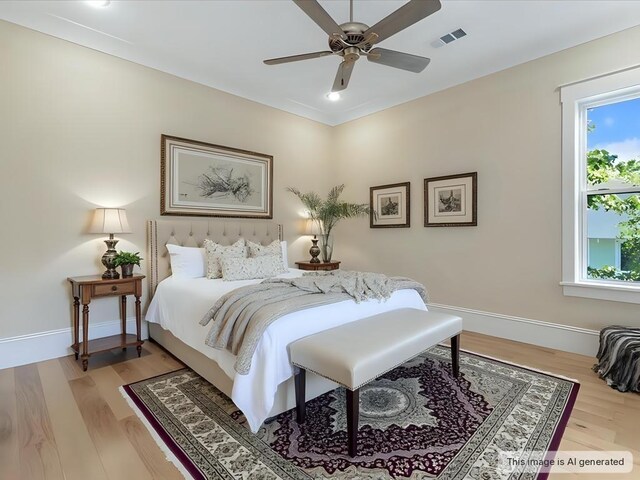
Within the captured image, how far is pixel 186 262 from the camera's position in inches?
138

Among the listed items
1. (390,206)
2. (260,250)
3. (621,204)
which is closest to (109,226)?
(260,250)

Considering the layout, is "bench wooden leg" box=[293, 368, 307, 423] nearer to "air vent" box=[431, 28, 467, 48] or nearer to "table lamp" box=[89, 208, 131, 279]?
"table lamp" box=[89, 208, 131, 279]

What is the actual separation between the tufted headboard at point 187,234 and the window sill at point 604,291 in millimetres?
3466

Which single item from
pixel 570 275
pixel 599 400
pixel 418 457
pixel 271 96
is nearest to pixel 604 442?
pixel 599 400

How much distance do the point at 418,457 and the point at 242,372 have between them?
3.40 ft

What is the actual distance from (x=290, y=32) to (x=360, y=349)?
2913mm

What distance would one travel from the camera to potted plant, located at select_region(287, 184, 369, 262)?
5.00 meters

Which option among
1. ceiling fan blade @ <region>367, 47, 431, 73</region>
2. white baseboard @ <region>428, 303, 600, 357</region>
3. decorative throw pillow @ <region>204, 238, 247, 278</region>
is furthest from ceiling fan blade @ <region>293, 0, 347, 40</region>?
white baseboard @ <region>428, 303, 600, 357</region>

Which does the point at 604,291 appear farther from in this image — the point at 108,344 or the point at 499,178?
the point at 108,344

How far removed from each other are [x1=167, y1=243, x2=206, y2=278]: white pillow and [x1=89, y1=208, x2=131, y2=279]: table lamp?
523 millimetres

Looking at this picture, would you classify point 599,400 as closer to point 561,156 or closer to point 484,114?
point 561,156

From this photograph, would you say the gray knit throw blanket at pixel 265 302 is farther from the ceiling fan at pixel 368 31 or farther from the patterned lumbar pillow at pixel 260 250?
the ceiling fan at pixel 368 31

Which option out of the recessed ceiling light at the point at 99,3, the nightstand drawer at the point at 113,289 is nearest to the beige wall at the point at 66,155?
the nightstand drawer at the point at 113,289

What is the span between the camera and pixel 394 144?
4.66 meters
